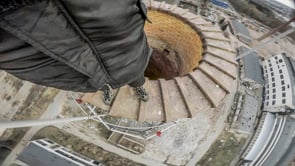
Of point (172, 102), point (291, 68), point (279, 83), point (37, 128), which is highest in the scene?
point (172, 102)

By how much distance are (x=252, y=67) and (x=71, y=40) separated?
14202mm

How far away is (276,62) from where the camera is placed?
666 inches

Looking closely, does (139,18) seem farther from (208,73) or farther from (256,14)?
(256,14)

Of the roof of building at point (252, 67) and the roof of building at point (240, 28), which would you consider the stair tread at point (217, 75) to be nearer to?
the roof of building at point (252, 67)

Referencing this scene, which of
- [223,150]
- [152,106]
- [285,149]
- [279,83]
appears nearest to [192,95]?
[152,106]

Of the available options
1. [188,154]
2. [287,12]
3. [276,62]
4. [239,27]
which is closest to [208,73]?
[188,154]

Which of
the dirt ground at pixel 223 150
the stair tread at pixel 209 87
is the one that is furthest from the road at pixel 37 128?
the stair tread at pixel 209 87

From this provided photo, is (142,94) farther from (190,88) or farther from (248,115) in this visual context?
(248,115)

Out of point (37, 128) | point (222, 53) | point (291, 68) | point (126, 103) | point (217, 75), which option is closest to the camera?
point (126, 103)

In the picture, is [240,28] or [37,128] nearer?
[37,128]

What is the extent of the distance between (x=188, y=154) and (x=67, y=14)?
10.1 metres

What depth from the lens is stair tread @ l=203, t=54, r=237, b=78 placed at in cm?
630

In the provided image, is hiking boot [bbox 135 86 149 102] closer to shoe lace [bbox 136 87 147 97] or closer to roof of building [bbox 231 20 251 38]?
shoe lace [bbox 136 87 147 97]

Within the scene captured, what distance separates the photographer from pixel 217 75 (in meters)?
6.29
